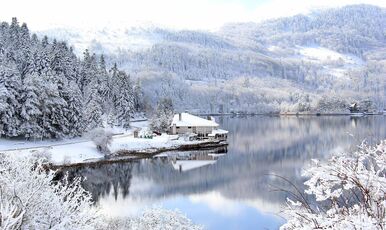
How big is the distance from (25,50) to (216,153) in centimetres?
2785

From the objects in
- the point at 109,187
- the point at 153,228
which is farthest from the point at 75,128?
the point at 153,228

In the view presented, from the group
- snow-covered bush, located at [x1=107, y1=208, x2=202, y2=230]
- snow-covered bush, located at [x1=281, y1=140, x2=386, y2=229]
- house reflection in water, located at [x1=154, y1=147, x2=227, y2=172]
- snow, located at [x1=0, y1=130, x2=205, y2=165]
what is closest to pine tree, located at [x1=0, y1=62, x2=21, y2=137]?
snow, located at [x1=0, y1=130, x2=205, y2=165]

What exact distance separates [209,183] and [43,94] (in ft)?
67.8

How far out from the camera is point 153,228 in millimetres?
16109

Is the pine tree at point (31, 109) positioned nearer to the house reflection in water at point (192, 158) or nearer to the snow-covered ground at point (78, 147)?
the snow-covered ground at point (78, 147)

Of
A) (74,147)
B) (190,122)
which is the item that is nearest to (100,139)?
(74,147)

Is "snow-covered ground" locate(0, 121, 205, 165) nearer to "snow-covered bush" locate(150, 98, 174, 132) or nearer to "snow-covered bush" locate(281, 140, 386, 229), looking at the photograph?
"snow-covered bush" locate(150, 98, 174, 132)

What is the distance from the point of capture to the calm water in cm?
2833

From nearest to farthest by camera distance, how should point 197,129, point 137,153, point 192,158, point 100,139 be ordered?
point 100,139, point 192,158, point 137,153, point 197,129

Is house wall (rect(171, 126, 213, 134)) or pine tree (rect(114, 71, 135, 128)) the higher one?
pine tree (rect(114, 71, 135, 128))

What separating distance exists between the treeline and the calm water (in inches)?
355

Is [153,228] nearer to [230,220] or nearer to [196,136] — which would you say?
[230,220]

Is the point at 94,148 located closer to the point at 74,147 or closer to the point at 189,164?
the point at 74,147

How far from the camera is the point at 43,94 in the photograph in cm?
4738
